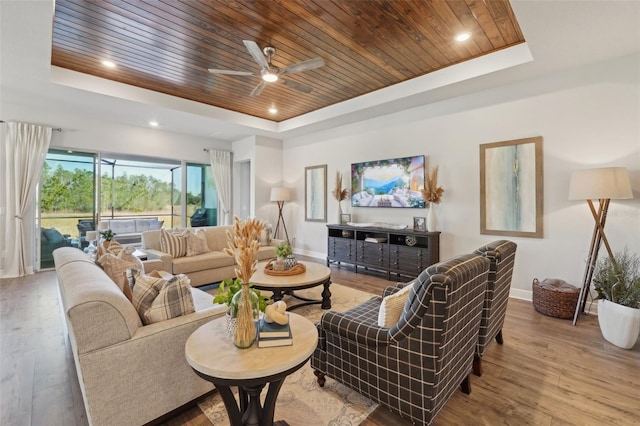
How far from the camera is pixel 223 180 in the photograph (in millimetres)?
7320

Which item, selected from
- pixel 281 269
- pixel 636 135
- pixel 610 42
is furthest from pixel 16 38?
pixel 636 135

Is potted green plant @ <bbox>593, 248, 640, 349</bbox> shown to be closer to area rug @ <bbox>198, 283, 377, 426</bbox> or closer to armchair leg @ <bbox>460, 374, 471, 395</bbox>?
armchair leg @ <bbox>460, 374, 471, 395</bbox>

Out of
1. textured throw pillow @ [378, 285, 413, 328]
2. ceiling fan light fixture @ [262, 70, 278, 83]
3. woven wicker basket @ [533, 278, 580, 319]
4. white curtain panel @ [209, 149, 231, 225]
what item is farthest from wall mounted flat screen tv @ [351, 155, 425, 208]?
white curtain panel @ [209, 149, 231, 225]

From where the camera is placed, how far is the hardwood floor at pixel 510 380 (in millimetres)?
1693

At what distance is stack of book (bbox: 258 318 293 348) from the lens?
1.34 m

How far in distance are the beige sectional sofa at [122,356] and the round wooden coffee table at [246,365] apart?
0.30 m

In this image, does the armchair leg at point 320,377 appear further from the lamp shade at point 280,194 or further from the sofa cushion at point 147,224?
the sofa cushion at point 147,224

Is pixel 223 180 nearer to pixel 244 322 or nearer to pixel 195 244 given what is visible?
pixel 195 244

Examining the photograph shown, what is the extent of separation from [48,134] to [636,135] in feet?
27.4

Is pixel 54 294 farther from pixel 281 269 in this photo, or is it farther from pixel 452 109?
pixel 452 109

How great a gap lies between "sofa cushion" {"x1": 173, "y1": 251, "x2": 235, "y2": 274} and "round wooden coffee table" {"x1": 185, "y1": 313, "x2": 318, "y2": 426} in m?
2.63

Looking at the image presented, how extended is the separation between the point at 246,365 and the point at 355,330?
0.71 meters

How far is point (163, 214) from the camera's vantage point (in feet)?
21.6

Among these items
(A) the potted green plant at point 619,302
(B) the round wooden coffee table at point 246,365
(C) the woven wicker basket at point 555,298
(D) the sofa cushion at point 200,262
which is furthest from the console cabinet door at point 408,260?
(B) the round wooden coffee table at point 246,365
